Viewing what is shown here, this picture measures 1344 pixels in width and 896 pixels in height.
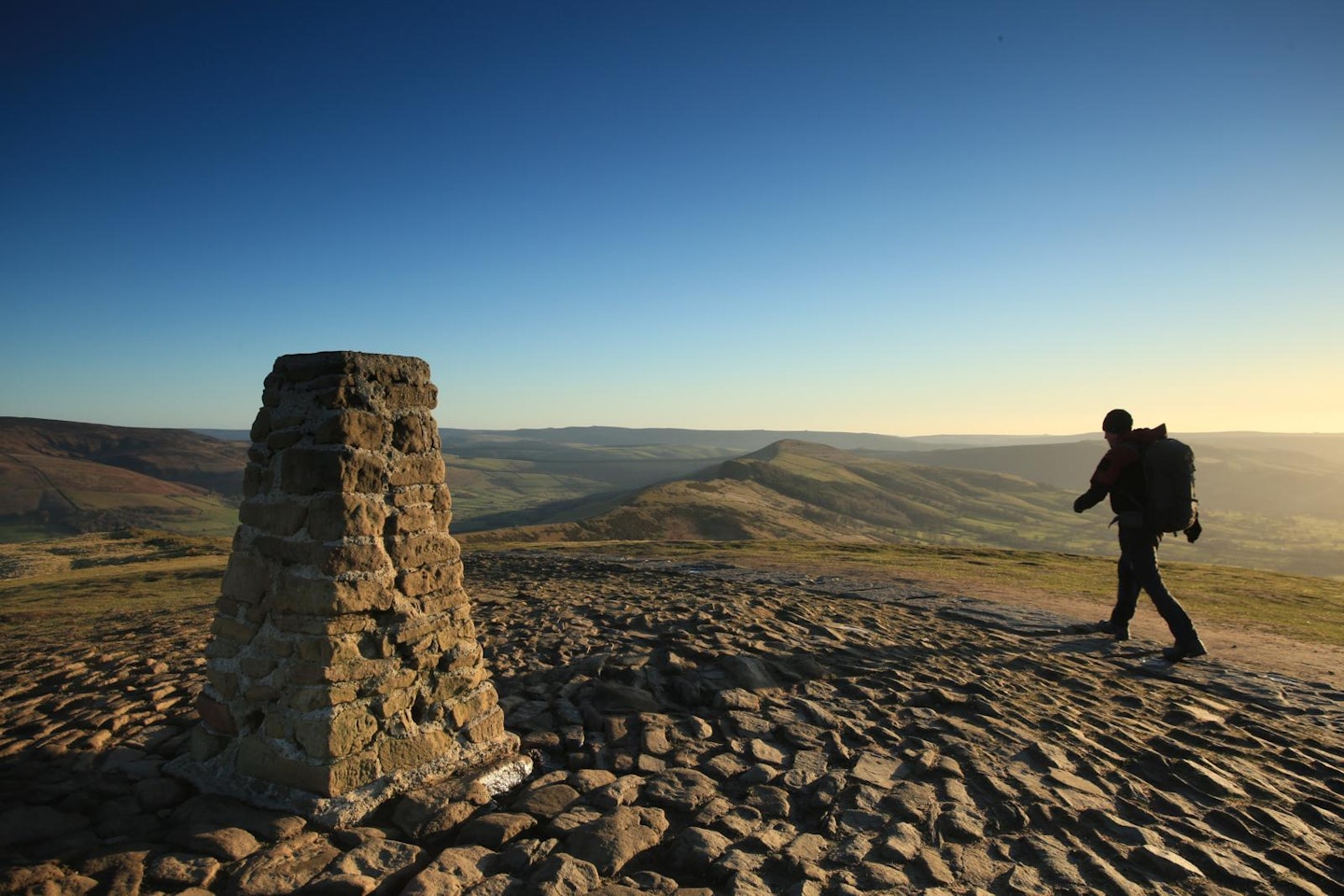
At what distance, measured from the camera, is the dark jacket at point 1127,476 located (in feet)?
28.8

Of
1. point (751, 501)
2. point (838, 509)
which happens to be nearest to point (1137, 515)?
point (751, 501)

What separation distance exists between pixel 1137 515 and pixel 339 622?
31.2 ft

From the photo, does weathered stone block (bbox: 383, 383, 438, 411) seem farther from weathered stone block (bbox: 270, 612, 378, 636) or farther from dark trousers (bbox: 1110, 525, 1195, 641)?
dark trousers (bbox: 1110, 525, 1195, 641)

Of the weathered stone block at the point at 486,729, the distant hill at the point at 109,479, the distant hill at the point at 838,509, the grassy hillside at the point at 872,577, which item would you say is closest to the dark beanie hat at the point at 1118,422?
the grassy hillside at the point at 872,577

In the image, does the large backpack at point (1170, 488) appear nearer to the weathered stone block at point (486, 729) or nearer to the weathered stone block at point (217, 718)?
the weathered stone block at point (486, 729)

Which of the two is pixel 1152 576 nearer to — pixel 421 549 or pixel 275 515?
pixel 421 549

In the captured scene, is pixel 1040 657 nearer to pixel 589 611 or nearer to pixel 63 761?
pixel 589 611

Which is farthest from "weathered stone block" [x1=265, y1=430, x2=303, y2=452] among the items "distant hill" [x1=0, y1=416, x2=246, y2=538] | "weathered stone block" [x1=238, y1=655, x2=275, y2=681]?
"distant hill" [x1=0, y1=416, x2=246, y2=538]

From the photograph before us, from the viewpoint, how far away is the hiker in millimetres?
8656

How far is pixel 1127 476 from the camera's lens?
348 inches

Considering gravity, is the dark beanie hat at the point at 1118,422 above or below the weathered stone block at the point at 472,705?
above

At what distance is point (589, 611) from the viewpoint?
1067cm

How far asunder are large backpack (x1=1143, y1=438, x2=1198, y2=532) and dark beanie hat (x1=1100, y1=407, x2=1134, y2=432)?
517mm

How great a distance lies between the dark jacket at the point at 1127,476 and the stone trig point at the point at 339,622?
8.18 metres
